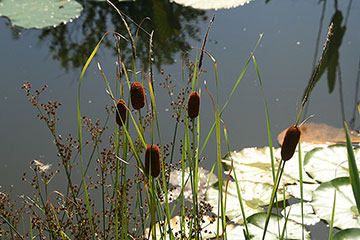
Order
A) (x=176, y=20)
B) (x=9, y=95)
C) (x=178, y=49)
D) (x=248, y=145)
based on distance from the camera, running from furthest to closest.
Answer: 1. (x=176, y=20)
2. (x=178, y=49)
3. (x=9, y=95)
4. (x=248, y=145)

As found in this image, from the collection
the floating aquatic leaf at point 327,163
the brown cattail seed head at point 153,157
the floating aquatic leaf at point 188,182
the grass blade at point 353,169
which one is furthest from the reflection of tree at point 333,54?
the grass blade at point 353,169

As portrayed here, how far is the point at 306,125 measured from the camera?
1.98 metres

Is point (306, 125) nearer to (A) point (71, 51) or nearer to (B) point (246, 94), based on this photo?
(B) point (246, 94)

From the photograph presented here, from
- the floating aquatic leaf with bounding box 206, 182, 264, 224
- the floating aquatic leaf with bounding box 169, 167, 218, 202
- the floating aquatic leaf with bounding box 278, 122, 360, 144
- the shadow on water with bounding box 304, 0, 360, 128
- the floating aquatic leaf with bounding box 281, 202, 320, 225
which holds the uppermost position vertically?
the shadow on water with bounding box 304, 0, 360, 128

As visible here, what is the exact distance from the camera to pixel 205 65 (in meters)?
2.44

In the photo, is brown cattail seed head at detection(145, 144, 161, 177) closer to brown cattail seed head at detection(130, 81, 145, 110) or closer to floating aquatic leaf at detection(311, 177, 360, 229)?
brown cattail seed head at detection(130, 81, 145, 110)

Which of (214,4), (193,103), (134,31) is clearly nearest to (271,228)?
(193,103)

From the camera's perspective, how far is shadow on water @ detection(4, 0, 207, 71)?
2584mm

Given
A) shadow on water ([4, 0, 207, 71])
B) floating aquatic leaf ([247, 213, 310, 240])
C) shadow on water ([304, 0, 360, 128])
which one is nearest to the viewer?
floating aquatic leaf ([247, 213, 310, 240])

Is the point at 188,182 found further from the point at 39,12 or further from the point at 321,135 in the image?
the point at 39,12

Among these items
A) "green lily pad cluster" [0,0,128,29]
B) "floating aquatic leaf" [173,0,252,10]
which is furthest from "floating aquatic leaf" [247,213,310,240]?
"green lily pad cluster" [0,0,128,29]

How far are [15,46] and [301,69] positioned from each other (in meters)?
1.71

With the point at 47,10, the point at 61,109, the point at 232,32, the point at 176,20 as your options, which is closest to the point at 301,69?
the point at 232,32

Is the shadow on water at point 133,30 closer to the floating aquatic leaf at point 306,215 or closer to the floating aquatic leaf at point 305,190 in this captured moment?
the floating aquatic leaf at point 305,190
